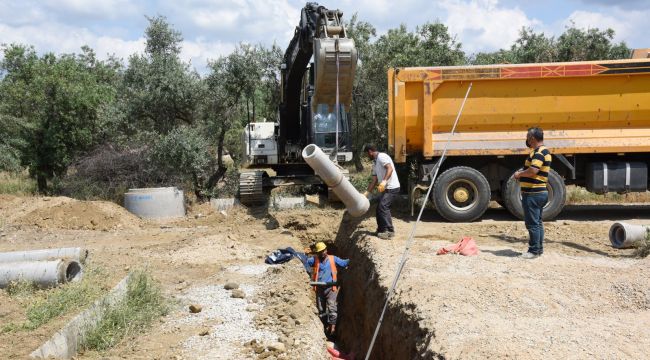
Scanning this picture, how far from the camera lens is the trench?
5.75 metres

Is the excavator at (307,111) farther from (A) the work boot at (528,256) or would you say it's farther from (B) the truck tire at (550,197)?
(A) the work boot at (528,256)

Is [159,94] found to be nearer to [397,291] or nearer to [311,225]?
[311,225]

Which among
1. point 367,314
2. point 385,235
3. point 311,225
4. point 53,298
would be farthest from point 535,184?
point 53,298

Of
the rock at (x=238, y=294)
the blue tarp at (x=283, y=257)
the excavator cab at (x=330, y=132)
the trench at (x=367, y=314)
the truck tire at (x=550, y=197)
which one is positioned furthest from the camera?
the excavator cab at (x=330, y=132)

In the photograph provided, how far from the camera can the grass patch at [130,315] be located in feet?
19.2

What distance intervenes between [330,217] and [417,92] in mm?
3396

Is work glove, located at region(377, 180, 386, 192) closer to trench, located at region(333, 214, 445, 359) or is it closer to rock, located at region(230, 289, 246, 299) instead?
trench, located at region(333, 214, 445, 359)

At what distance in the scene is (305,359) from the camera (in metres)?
5.83

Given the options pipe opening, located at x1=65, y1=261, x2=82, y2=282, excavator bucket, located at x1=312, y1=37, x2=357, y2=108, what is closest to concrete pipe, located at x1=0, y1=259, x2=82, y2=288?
pipe opening, located at x1=65, y1=261, x2=82, y2=282

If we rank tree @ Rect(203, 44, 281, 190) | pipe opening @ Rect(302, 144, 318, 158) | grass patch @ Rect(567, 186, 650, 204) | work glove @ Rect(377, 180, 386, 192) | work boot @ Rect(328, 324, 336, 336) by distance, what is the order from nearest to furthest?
pipe opening @ Rect(302, 144, 318, 158), work boot @ Rect(328, 324, 336, 336), work glove @ Rect(377, 180, 386, 192), grass patch @ Rect(567, 186, 650, 204), tree @ Rect(203, 44, 281, 190)

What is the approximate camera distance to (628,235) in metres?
8.04

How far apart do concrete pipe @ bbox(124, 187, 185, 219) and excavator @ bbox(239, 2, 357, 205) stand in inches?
68.2

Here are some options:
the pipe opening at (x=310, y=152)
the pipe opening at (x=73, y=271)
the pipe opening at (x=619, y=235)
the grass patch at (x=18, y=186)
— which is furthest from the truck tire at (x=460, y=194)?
the grass patch at (x=18, y=186)

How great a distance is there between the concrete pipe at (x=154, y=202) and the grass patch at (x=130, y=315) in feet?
23.3
